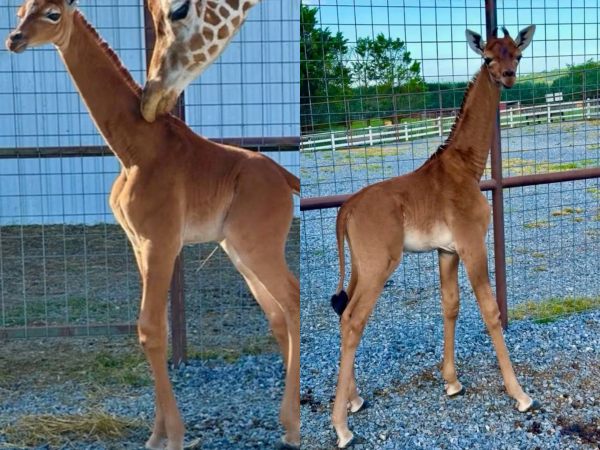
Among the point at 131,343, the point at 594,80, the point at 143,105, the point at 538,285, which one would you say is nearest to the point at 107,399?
the point at 131,343

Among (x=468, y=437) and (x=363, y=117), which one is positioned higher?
(x=363, y=117)

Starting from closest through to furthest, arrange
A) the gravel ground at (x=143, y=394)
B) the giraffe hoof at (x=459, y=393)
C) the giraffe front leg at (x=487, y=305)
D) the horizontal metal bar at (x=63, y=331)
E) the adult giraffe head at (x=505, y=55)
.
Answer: the adult giraffe head at (x=505, y=55) < the giraffe front leg at (x=487, y=305) < the gravel ground at (x=143, y=394) < the giraffe hoof at (x=459, y=393) < the horizontal metal bar at (x=63, y=331)

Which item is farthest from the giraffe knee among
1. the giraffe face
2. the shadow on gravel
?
the shadow on gravel

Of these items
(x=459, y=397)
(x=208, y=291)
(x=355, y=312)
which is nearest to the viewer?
(x=355, y=312)

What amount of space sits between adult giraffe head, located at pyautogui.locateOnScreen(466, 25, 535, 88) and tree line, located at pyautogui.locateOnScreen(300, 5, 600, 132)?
0.82 meters

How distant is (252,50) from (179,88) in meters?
2.56

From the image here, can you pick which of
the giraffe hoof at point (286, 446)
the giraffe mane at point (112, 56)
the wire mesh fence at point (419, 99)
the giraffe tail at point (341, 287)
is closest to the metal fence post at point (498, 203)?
the wire mesh fence at point (419, 99)

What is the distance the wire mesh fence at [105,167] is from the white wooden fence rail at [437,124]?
0.36 metres

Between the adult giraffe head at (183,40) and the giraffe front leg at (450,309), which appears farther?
the giraffe front leg at (450,309)

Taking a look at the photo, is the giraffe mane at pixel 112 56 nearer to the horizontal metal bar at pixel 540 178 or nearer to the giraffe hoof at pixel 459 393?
the giraffe hoof at pixel 459 393

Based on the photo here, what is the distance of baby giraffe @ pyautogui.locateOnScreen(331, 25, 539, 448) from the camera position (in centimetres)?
348

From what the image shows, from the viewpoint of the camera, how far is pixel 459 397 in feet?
13.1

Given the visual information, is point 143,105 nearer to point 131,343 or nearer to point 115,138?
point 115,138

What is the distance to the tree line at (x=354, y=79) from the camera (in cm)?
441
